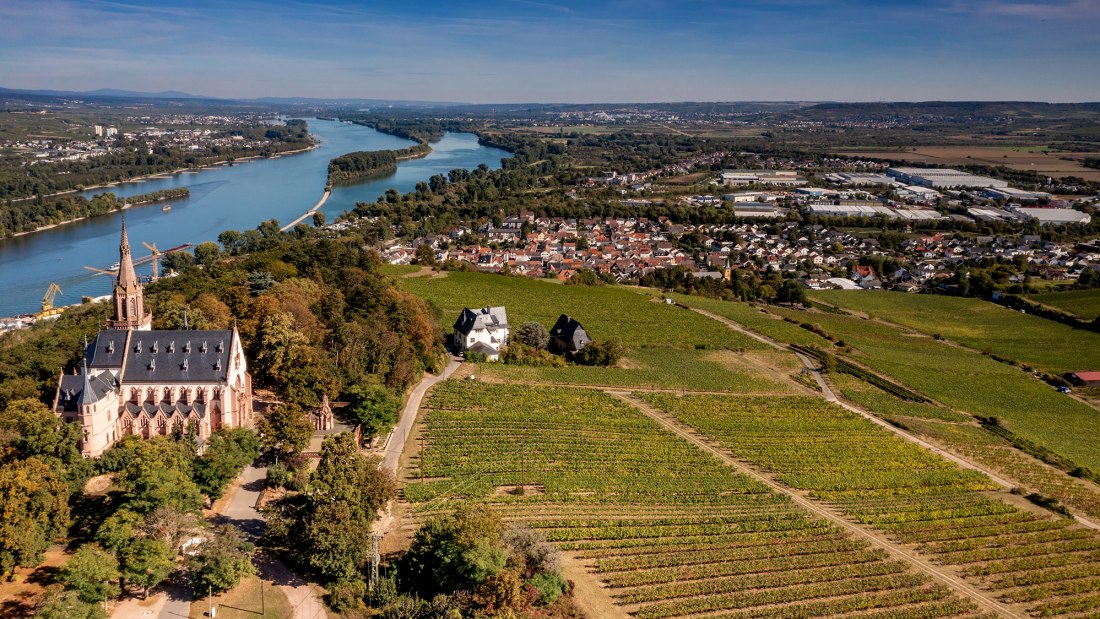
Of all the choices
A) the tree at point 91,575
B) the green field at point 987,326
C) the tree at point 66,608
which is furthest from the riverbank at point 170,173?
the green field at point 987,326

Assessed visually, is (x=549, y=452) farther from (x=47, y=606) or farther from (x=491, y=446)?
(x=47, y=606)

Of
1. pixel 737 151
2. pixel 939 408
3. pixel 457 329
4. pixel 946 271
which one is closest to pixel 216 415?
pixel 457 329

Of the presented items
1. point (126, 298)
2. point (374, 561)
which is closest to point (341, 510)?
point (374, 561)

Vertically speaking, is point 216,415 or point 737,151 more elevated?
point 737,151

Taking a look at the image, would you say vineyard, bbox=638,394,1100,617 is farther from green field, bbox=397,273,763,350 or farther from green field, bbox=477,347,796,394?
green field, bbox=397,273,763,350

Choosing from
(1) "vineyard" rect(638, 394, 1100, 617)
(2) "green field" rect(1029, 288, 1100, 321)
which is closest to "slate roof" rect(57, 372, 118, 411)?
(1) "vineyard" rect(638, 394, 1100, 617)

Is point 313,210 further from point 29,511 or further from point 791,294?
point 29,511

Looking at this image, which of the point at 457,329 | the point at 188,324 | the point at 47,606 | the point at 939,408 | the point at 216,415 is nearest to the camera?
the point at 47,606
